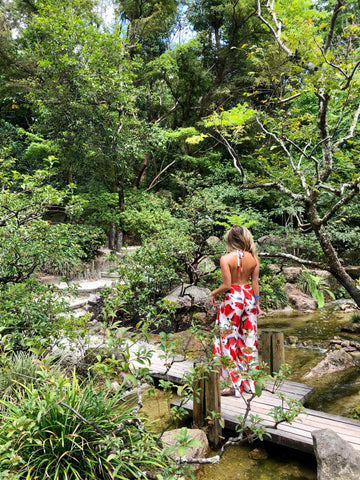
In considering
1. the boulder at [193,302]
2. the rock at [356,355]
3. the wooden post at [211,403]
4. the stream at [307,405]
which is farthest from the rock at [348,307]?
the wooden post at [211,403]

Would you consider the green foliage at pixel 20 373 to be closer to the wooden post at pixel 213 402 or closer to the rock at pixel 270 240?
the wooden post at pixel 213 402

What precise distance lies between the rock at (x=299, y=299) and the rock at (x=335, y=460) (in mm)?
7066

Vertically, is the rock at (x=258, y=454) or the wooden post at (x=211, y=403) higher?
the wooden post at (x=211, y=403)

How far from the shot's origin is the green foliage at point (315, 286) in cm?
715

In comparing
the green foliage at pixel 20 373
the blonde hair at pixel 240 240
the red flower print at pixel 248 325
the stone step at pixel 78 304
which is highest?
the blonde hair at pixel 240 240

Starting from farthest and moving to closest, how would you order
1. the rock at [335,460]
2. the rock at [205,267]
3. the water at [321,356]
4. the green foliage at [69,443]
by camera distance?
the rock at [205,267] → the water at [321,356] → the rock at [335,460] → the green foliage at [69,443]

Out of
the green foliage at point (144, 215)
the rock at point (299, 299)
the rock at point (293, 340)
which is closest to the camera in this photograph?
the rock at point (293, 340)

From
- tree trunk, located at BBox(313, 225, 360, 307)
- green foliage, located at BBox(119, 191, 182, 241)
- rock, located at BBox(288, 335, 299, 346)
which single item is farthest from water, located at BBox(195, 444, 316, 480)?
green foliage, located at BBox(119, 191, 182, 241)

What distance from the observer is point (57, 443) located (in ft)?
6.18

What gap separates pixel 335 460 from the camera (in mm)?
2090

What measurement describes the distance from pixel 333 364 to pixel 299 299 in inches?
182

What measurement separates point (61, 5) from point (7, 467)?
11.0m

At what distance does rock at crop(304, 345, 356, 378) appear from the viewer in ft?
15.0

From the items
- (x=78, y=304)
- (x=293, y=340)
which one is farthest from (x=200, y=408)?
(x=78, y=304)
